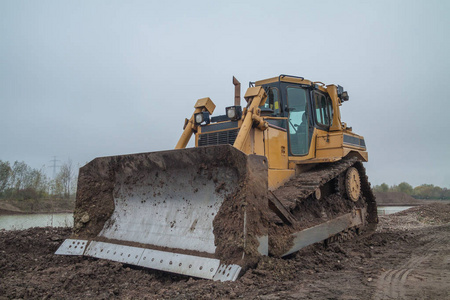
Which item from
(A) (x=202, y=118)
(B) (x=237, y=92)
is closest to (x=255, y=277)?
(A) (x=202, y=118)

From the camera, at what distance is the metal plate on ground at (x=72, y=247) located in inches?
177

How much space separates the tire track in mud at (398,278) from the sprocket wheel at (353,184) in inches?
57.9

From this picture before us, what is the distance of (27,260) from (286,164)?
4044 millimetres

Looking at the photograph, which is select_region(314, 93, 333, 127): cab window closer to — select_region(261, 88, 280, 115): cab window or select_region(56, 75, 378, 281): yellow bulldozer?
select_region(56, 75, 378, 281): yellow bulldozer

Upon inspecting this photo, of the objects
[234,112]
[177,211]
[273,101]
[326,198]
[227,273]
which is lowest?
[227,273]

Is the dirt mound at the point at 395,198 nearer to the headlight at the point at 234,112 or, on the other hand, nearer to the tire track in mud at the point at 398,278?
the tire track in mud at the point at 398,278

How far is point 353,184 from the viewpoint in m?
6.49

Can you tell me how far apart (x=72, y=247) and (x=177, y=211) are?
1.70m

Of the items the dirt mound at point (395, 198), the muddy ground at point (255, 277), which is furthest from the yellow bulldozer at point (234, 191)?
the dirt mound at point (395, 198)

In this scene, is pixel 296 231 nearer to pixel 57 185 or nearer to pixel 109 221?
pixel 109 221

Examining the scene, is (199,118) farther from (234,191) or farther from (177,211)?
(234,191)

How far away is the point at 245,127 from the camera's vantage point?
4.86 m

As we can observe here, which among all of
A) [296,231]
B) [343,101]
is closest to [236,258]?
[296,231]

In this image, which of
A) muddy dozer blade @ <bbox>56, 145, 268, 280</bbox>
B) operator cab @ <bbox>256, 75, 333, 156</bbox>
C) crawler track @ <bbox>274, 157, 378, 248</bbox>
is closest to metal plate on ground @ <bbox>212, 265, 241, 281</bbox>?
muddy dozer blade @ <bbox>56, 145, 268, 280</bbox>
